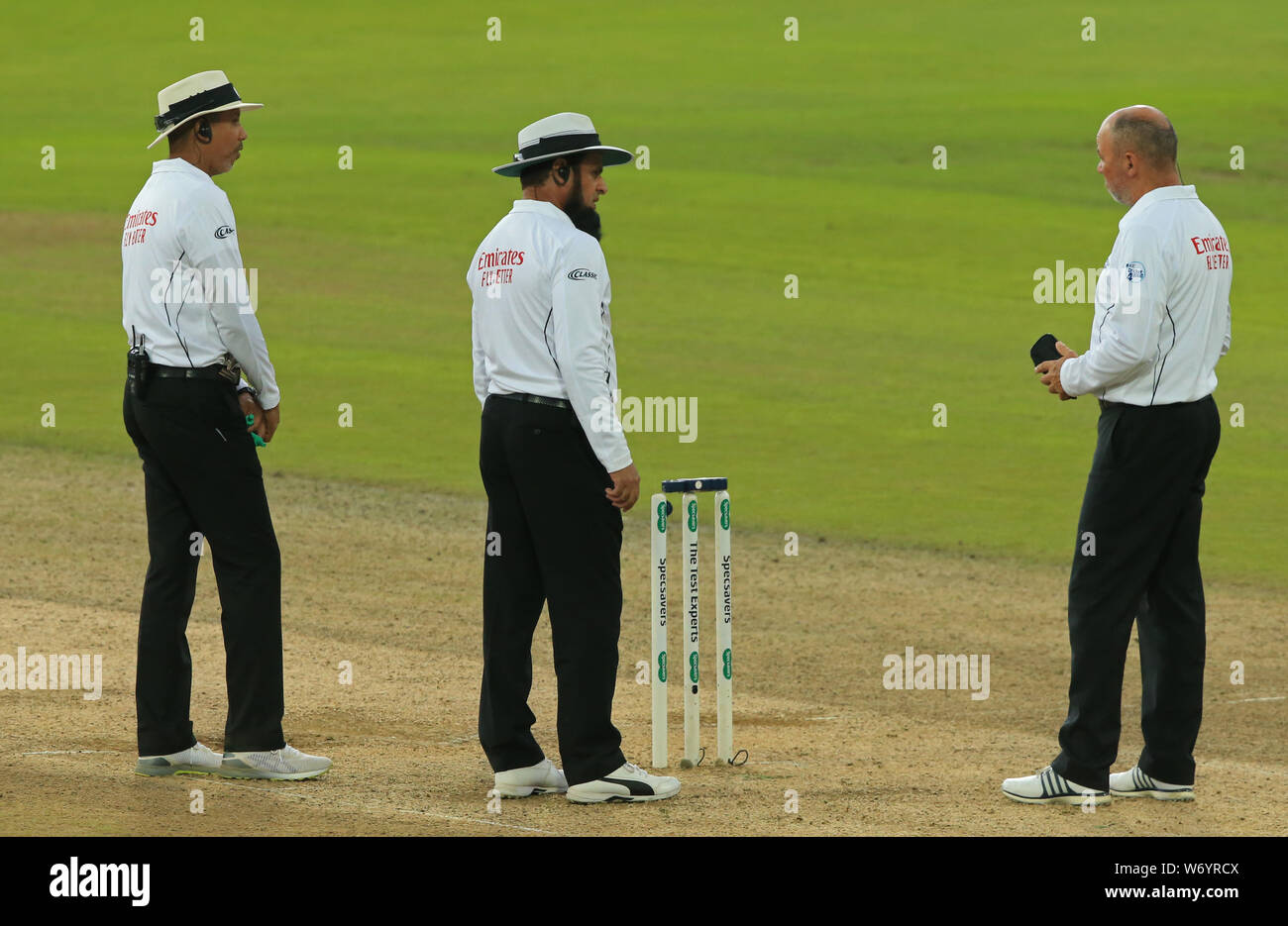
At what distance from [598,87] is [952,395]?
35.0 metres

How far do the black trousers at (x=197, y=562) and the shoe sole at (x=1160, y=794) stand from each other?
138 inches

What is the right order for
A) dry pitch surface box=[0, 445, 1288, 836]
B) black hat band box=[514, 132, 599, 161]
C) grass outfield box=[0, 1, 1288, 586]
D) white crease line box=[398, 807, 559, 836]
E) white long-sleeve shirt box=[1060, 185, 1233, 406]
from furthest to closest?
grass outfield box=[0, 1, 1288, 586]
black hat band box=[514, 132, 599, 161]
white long-sleeve shirt box=[1060, 185, 1233, 406]
dry pitch surface box=[0, 445, 1288, 836]
white crease line box=[398, 807, 559, 836]

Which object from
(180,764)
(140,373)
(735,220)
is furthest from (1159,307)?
(735,220)

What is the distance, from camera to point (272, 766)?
7.19 meters

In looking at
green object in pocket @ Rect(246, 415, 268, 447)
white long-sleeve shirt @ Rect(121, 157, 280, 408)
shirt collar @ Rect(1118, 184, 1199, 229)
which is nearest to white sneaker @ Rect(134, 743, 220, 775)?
green object in pocket @ Rect(246, 415, 268, 447)

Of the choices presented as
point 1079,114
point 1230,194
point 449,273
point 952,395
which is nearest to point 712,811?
point 952,395

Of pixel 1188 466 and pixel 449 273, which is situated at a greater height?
pixel 449 273

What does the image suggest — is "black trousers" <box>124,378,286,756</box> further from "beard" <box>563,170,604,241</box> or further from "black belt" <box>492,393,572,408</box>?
"beard" <box>563,170,604,241</box>

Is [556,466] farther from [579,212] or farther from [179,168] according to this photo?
Result: [179,168]

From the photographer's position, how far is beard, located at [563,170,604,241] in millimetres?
7043

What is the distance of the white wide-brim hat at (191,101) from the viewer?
23.6ft

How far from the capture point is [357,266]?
29.8m

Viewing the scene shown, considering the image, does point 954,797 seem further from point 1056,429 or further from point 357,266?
point 357,266

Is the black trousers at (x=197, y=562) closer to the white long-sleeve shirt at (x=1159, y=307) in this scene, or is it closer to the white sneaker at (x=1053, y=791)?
the white sneaker at (x=1053, y=791)
